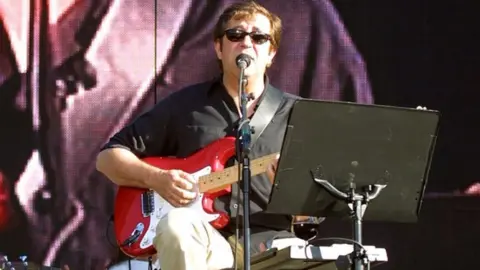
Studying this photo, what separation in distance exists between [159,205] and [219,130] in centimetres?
39

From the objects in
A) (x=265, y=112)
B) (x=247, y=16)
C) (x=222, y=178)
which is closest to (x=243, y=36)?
(x=247, y=16)

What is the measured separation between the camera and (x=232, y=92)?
399 cm

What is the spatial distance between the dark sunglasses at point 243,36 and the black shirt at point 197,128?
30cm

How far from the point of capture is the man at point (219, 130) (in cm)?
371

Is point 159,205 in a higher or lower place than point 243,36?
lower

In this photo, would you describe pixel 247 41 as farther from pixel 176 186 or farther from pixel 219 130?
pixel 176 186

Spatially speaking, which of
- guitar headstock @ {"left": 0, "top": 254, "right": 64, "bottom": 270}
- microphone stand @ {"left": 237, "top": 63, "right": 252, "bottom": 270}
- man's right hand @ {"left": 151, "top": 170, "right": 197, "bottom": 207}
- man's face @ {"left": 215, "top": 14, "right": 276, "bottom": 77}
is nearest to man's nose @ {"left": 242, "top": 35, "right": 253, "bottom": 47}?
man's face @ {"left": 215, "top": 14, "right": 276, "bottom": 77}

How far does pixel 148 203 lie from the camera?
3.85m

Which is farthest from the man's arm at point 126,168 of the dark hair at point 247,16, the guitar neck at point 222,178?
the dark hair at point 247,16

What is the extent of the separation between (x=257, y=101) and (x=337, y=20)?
111 centimetres

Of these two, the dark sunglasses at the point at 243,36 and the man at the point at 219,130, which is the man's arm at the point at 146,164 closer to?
the man at the point at 219,130

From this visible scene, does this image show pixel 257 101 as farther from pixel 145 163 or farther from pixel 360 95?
pixel 360 95

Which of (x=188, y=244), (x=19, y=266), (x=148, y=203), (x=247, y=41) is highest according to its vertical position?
(x=247, y=41)

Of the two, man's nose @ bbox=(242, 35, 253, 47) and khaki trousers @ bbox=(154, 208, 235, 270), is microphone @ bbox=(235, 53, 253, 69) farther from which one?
khaki trousers @ bbox=(154, 208, 235, 270)
